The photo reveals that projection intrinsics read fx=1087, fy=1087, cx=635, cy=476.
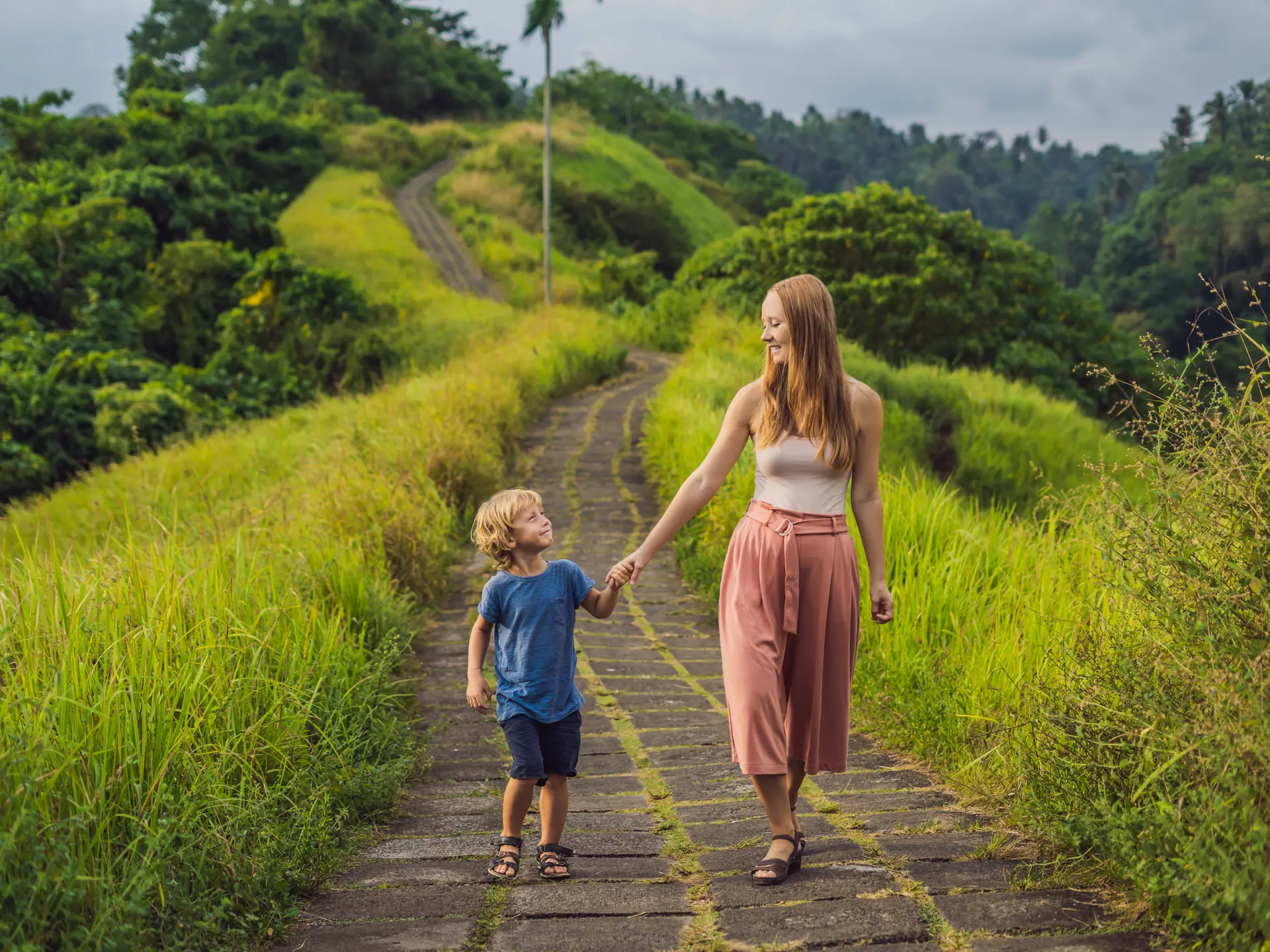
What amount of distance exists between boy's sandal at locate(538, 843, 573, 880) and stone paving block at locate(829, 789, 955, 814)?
100 centimetres

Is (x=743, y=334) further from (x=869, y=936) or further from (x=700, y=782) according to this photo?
(x=869, y=936)

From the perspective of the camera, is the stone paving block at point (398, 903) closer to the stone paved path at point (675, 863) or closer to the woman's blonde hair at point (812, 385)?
the stone paved path at point (675, 863)

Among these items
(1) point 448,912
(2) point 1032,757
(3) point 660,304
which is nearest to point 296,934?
(1) point 448,912

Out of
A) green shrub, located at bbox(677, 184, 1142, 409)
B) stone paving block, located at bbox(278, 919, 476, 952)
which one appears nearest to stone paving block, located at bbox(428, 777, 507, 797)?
stone paving block, located at bbox(278, 919, 476, 952)

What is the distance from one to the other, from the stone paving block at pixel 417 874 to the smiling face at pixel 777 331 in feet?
5.75

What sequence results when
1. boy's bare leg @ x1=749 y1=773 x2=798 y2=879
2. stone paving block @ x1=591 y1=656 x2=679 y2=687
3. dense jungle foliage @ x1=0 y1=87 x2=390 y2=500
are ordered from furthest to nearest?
dense jungle foliage @ x1=0 y1=87 x2=390 y2=500 → stone paving block @ x1=591 y1=656 x2=679 y2=687 → boy's bare leg @ x1=749 y1=773 x2=798 y2=879

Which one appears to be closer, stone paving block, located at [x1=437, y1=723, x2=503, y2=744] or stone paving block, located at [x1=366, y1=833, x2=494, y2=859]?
stone paving block, located at [x1=366, y1=833, x2=494, y2=859]

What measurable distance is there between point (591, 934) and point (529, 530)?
1112 millimetres

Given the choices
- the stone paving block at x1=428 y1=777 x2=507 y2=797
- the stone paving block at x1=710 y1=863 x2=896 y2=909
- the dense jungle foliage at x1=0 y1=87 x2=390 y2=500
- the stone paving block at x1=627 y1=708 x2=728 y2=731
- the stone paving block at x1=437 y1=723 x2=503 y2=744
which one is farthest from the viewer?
the dense jungle foliage at x1=0 y1=87 x2=390 y2=500

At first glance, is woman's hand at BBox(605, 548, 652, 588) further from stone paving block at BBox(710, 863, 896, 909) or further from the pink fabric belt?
stone paving block at BBox(710, 863, 896, 909)

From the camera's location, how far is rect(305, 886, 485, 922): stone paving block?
291cm

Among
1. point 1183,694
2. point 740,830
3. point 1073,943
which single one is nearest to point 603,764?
point 740,830

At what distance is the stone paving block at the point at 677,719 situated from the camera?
15.8 ft

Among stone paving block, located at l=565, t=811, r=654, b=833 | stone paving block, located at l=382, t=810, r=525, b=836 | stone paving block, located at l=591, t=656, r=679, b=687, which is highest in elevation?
stone paving block, located at l=565, t=811, r=654, b=833
